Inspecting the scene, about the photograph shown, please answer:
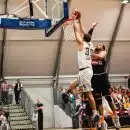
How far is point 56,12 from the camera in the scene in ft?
37.9

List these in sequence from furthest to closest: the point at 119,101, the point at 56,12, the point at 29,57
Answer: the point at 29,57, the point at 119,101, the point at 56,12

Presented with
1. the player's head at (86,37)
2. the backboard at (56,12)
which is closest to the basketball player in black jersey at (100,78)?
the player's head at (86,37)

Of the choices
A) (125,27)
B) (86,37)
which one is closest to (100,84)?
(86,37)

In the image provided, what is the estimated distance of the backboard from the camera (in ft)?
34.4

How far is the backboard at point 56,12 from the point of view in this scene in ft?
34.4

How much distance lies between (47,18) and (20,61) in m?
11.2

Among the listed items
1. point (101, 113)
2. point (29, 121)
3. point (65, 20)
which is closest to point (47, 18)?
point (65, 20)

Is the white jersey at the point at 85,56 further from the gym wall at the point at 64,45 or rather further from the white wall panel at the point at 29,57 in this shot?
the white wall panel at the point at 29,57

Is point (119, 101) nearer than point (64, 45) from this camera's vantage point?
Yes

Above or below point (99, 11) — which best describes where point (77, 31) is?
below

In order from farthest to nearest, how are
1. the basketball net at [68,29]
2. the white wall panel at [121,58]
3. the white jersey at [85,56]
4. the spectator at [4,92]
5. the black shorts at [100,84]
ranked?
1. the white wall panel at [121,58]
2. the spectator at [4,92]
3. the basketball net at [68,29]
4. the black shorts at [100,84]
5. the white jersey at [85,56]

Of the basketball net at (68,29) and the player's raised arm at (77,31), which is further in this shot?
the basketball net at (68,29)

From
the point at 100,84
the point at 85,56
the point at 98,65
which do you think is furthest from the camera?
the point at 98,65

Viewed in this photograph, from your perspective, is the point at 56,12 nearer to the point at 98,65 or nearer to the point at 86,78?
the point at 98,65
